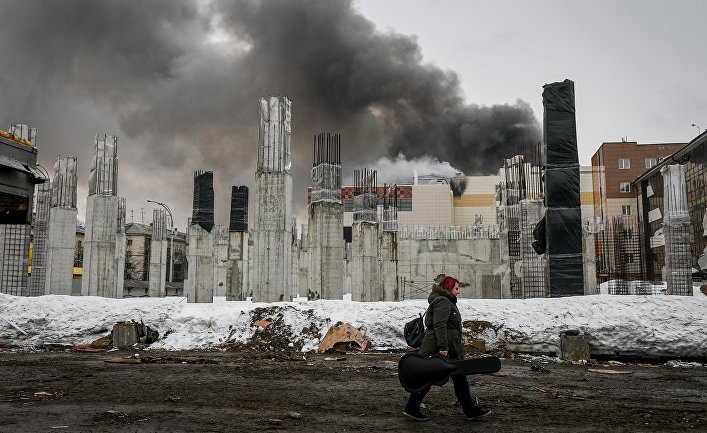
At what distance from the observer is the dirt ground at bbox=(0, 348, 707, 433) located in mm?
6547

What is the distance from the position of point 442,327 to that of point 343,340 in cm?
870

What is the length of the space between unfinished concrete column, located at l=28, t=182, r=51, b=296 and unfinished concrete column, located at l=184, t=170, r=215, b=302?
6855 mm

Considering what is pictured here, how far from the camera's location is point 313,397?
8.48 m

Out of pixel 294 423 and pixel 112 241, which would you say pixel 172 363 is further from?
pixel 112 241

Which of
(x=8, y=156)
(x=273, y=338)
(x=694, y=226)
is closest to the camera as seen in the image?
(x=8, y=156)

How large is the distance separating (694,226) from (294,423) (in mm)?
39104

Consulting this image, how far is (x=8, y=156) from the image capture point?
17.2 feet

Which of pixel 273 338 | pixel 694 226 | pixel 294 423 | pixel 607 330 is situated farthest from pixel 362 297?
pixel 694 226

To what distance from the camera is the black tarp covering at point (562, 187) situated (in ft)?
55.7

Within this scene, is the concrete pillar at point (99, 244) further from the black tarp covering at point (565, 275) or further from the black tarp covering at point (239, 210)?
the black tarp covering at point (565, 275)

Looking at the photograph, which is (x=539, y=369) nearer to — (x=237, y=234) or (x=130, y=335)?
(x=130, y=335)

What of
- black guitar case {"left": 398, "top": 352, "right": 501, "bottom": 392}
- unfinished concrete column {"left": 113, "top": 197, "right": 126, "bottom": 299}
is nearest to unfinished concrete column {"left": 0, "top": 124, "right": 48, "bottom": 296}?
black guitar case {"left": 398, "top": 352, "right": 501, "bottom": 392}

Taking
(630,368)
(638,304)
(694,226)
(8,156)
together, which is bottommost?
(630,368)

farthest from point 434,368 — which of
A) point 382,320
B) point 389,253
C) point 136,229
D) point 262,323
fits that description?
point 136,229
